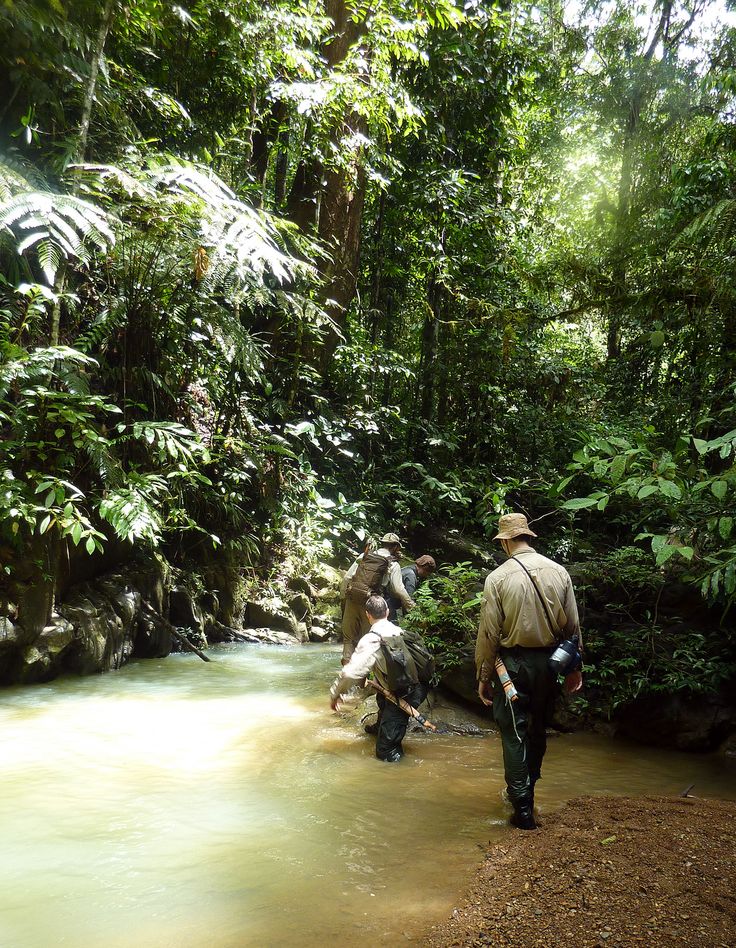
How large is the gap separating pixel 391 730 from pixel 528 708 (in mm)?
1641

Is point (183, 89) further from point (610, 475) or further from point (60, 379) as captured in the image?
point (610, 475)

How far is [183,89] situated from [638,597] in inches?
384

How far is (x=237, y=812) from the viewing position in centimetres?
406

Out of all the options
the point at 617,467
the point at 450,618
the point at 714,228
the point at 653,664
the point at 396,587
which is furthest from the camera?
the point at 396,587

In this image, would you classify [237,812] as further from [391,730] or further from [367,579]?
[367,579]

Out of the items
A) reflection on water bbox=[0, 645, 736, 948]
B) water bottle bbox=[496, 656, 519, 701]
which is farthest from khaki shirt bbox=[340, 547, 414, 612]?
water bottle bbox=[496, 656, 519, 701]

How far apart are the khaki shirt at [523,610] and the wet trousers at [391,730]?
1.37m

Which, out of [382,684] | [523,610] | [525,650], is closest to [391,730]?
[382,684]

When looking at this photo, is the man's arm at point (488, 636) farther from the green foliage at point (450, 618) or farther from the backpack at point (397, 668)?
the green foliage at point (450, 618)

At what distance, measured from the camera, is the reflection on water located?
2.83 metres

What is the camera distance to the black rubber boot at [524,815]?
3.92 metres

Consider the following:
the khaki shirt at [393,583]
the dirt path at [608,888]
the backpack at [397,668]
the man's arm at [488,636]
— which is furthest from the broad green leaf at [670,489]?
the khaki shirt at [393,583]

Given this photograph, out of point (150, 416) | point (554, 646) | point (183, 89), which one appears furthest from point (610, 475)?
point (183, 89)

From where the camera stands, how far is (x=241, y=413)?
10211 mm
